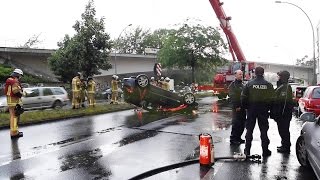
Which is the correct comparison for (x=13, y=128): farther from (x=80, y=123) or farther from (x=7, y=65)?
(x=7, y=65)

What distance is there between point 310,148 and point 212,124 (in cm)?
765

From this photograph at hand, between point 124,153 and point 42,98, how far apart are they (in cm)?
1440

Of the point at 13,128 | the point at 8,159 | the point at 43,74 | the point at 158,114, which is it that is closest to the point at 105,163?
→ the point at 8,159

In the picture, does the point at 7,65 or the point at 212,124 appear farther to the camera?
the point at 7,65

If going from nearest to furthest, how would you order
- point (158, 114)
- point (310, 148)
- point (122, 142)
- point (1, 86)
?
point (310, 148)
point (122, 142)
point (158, 114)
point (1, 86)

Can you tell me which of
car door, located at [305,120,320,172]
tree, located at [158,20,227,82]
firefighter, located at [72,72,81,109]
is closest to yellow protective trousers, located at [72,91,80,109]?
firefighter, located at [72,72,81,109]

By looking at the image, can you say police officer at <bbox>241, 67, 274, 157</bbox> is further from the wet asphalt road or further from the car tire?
the car tire

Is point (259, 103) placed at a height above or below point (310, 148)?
above

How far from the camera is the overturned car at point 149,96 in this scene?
55.1ft

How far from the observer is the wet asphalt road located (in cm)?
675

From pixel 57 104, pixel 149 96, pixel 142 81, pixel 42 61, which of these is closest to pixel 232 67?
pixel 149 96

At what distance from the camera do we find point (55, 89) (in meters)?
22.7

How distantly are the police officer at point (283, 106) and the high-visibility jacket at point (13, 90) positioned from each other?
6808 mm

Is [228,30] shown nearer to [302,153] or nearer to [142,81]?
[142,81]
